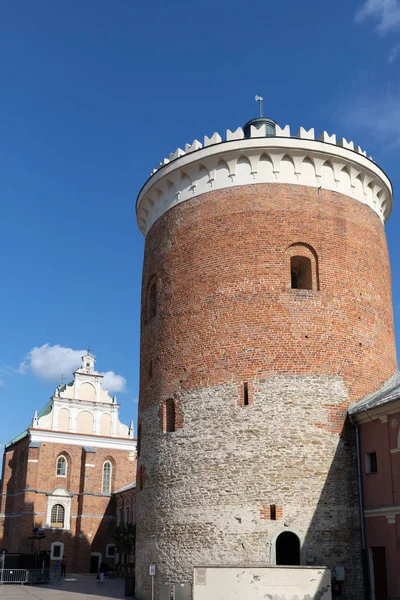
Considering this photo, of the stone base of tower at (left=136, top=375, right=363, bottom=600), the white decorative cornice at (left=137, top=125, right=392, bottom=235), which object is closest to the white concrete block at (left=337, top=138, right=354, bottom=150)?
the white decorative cornice at (left=137, top=125, right=392, bottom=235)

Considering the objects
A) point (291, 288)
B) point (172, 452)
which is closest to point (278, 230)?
point (291, 288)

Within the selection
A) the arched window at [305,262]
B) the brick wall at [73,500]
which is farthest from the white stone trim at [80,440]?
the arched window at [305,262]

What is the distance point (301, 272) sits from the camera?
68.1 ft

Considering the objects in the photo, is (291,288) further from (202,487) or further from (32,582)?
(32,582)

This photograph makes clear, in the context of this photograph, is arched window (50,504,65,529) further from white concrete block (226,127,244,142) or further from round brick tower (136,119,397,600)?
white concrete block (226,127,244,142)

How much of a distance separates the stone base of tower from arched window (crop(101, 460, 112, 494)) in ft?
89.4

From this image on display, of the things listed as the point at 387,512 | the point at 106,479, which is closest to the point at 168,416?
the point at 387,512

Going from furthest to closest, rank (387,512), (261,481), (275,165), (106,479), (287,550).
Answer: (106,479) < (275,165) < (287,550) < (261,481) < (387,512)

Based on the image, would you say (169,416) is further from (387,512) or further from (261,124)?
(261,124)

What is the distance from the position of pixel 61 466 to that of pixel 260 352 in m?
30.3

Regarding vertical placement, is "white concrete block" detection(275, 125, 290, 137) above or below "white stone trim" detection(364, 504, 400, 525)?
above

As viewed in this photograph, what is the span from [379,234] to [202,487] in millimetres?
10057

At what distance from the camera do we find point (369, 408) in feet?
58.3

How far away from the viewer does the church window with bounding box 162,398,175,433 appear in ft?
66.7
